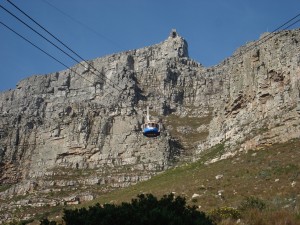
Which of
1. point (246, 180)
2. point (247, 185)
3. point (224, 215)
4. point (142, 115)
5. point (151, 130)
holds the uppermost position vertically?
point (142, 115)

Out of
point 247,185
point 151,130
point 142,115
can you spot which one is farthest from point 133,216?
point 142,115

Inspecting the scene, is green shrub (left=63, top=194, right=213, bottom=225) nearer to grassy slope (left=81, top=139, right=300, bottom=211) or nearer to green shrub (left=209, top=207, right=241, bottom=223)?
green shrub (left=209, top=207, right=241, bottom=223)

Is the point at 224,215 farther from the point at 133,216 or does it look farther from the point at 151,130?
the point at 151,130

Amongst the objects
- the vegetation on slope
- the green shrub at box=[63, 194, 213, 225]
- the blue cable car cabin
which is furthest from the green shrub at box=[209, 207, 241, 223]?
the blue cable car cabin

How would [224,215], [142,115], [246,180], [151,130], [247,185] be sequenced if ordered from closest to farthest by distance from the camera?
[224,215] < [151,130] < [247,185] < [246,180] < [142,115]

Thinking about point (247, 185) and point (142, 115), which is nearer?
point (247, 185)

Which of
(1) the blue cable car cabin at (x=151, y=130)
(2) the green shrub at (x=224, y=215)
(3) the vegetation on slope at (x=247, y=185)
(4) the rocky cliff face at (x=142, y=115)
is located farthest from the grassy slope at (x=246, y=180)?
(1) the blue cable car cabin at (x=151, y=130)

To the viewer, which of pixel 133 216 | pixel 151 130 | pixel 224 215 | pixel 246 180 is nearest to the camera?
pixel 133 216

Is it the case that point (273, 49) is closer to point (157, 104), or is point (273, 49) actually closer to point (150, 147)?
point (150, 147)
